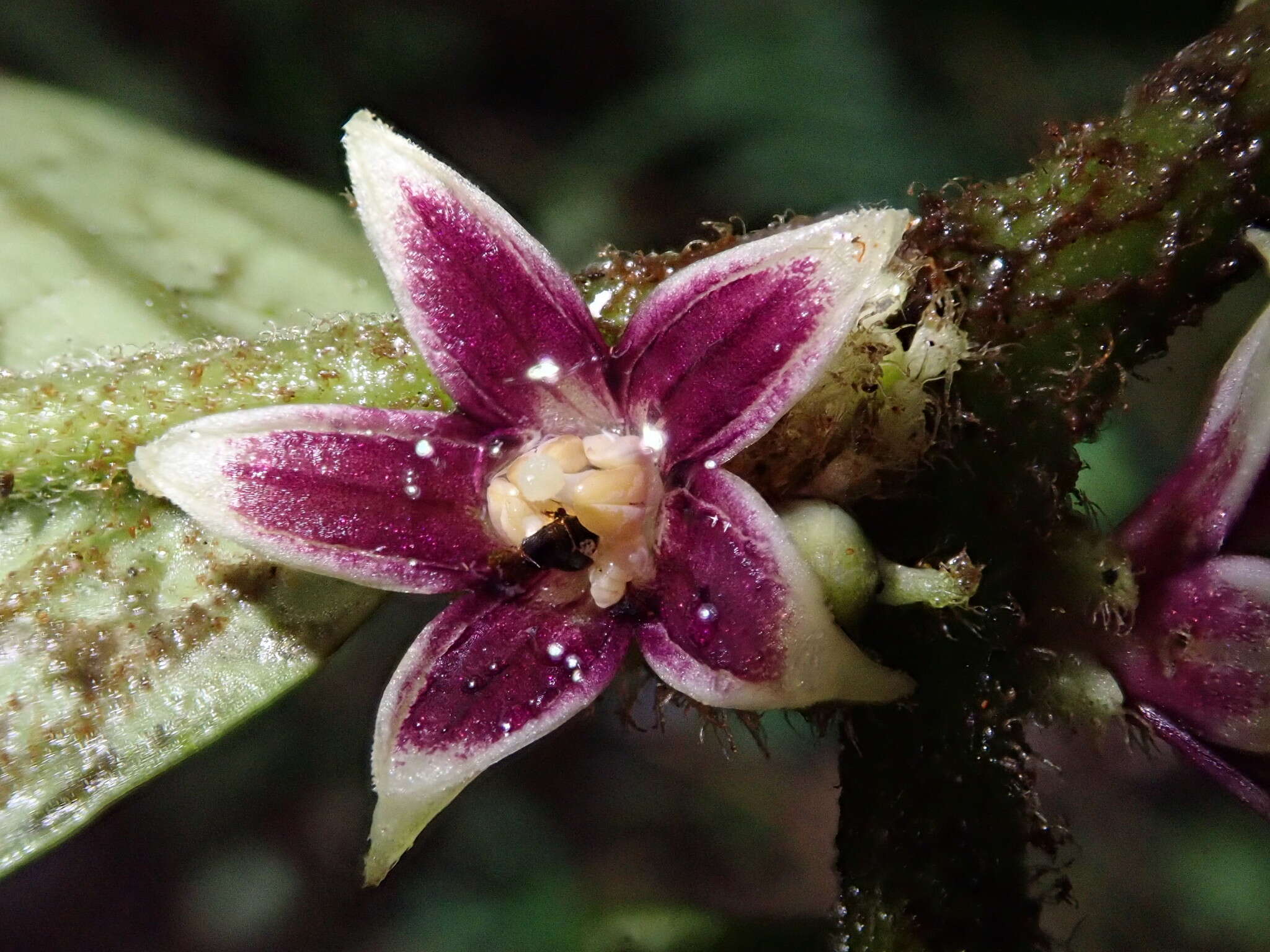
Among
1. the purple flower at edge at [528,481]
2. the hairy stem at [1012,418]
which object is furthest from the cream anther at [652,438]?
the hairy stem at [1012,418]

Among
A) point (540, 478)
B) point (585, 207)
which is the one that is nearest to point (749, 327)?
point (540, 478)

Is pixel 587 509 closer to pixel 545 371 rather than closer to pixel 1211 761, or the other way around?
pixel 545 371

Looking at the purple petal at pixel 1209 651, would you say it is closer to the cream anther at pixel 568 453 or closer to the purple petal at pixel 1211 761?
the purple petal at pixel 1211 761

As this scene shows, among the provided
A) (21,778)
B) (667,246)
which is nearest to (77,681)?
(21,778)

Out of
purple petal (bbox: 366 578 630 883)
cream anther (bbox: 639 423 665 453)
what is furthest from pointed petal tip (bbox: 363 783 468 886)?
cream anther (bbox: 639 423 665 453)

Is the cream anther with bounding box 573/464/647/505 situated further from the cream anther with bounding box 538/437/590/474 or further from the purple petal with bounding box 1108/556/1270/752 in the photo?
the purple petal with bounding box 1108/556/1270/752
